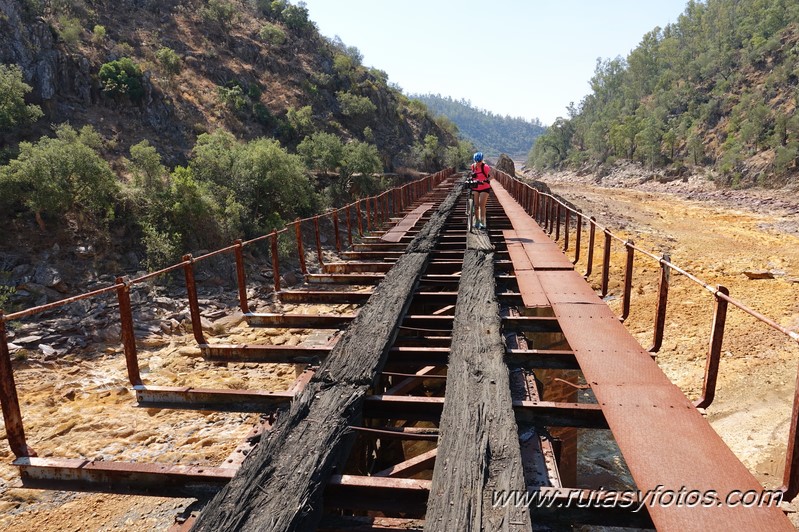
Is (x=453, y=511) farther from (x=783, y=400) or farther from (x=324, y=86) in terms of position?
(x=324, y=86)

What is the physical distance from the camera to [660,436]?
9.68 ft

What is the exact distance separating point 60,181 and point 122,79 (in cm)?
1670

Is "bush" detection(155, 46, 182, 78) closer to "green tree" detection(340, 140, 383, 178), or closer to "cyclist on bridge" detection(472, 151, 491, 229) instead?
"green tree" detection(340, 140, 383, 178)

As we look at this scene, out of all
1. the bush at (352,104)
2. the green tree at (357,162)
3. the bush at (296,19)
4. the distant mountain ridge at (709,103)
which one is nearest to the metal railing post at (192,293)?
the green tree at (357,162)

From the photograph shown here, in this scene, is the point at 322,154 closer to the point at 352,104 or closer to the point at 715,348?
the point at 352,104

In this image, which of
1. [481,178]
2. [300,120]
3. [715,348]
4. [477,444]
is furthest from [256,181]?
[300,120]

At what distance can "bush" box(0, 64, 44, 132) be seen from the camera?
16.7m

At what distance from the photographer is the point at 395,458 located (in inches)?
207

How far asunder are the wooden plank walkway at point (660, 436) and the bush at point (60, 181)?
44.7 feet

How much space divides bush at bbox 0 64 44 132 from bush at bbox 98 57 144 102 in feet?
23.1

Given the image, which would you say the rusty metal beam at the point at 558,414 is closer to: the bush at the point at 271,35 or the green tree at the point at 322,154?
the green tree at the point at 322,154

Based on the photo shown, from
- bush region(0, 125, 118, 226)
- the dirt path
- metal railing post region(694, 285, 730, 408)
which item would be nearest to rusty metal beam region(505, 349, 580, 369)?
metal railing post region(694, 285, 730, 408)

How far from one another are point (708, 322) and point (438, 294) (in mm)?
7181

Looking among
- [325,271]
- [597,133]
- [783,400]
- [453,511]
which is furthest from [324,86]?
[597,133]
